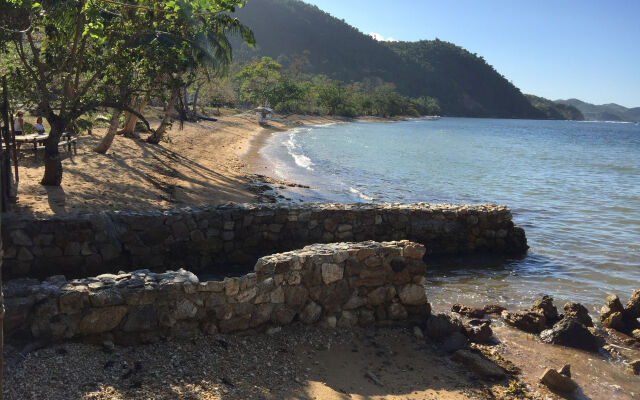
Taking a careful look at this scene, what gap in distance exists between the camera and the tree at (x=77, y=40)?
33.0 feet

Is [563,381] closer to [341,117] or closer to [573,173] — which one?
[573,173]

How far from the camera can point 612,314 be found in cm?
826

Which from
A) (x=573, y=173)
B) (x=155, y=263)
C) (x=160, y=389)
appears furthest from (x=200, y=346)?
(x=573, y=173)

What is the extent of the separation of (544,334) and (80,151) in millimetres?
14689

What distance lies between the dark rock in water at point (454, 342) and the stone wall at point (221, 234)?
162 inches

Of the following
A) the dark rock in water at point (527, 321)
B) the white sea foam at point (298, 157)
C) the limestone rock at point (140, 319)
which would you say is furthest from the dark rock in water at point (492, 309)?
the white sea foam at point (298, 157)

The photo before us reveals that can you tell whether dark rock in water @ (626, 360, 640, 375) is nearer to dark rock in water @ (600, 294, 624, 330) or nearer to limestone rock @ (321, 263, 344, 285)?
dark rock in water @ (600, 294, 624, 330)

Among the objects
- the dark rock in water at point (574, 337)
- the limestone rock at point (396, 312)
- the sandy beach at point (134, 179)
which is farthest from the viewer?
the sandy beach at point (134, 179)

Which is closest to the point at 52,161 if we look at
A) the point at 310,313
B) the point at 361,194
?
the point at 310,313

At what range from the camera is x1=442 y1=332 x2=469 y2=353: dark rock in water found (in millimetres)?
6651

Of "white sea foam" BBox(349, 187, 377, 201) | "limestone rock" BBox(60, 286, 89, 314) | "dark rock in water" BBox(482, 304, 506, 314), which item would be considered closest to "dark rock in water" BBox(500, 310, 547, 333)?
"dark rock in water" BBox(482, 304, 506, 314)

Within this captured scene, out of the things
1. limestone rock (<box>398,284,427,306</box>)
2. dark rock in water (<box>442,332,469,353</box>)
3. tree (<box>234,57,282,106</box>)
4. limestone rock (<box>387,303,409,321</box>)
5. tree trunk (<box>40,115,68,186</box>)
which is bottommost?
dark rock in water (<box>442,332,469,353</box>)

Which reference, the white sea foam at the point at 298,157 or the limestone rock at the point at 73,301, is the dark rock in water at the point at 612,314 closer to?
the limestone rock at the point at 73,301

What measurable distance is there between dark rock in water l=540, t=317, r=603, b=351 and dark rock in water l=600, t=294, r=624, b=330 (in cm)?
81
